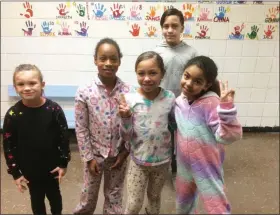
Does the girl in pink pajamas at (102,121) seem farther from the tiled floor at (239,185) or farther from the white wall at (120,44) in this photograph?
the white wall at (120,44)

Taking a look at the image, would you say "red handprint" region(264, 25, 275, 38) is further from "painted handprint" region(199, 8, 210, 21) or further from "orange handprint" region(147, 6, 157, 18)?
"orange handprint" region(147, 6, 157, 18)

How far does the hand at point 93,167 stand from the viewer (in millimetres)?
1467

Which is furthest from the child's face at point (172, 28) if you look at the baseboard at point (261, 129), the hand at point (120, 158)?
the baseboard at point (261, 129)

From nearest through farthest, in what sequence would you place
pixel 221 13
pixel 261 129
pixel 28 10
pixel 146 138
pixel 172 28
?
1. pixel 146 138
2. pixel 172 28
3. pixel 28 10
4. pixel 221 13
5. pixel 261 129

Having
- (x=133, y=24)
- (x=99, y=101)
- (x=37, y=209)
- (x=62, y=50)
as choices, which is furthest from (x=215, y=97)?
(x=62, y=50)

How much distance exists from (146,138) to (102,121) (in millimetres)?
254

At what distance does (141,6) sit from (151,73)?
1488 mm

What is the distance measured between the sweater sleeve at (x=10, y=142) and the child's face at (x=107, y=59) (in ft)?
1.67

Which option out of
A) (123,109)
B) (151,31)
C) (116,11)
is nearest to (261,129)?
(151,31)

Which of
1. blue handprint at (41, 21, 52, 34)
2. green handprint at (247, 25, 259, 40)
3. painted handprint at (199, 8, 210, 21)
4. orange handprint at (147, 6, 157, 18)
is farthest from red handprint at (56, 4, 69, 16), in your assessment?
green handprint at (247, 25, 259, 40)

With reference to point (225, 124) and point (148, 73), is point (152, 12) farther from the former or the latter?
point (225, 124)

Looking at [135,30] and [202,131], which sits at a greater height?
[135,30]

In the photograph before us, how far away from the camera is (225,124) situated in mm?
1109

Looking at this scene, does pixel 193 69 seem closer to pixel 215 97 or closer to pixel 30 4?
pixel 215 97
